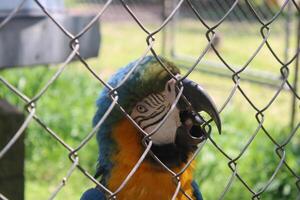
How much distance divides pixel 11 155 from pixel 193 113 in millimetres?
1414


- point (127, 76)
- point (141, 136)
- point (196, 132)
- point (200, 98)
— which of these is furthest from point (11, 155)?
point (127, 76)

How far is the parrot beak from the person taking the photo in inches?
62.3

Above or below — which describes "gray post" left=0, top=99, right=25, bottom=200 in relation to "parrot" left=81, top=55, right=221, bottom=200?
above

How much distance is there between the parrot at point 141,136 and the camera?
1.91 metres

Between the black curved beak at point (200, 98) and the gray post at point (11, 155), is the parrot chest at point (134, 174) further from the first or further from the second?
the gray post at point (11, 155)

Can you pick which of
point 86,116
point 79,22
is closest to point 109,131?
point 79,22

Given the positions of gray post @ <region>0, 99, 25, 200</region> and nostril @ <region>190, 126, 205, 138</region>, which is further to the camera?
A: gray post @ <region>0, 99, 25, 200</region>

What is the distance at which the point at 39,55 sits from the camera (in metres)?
2.64

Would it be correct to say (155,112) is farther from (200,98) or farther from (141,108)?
(200,98)

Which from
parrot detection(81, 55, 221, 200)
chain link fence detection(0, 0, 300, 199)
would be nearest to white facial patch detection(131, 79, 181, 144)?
parrot detection(81, 55, 221, 200)

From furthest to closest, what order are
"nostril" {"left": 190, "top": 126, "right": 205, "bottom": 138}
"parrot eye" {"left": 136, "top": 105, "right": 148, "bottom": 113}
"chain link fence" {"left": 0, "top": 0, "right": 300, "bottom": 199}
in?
"parrot eye" {"left": 136, "top": 105, "right": 148, "bottom": 113} < "nostril" {"left": 190, "top": 126, "right": 205, "bottom": 138} < "chain link fence" {"left": 0, "top": 0, "right": 300, "bottom": 199}

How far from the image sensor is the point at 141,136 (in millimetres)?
1988

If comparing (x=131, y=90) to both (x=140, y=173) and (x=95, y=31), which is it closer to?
(x=140, y=173)

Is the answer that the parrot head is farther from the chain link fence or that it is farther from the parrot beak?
the chain link fence
